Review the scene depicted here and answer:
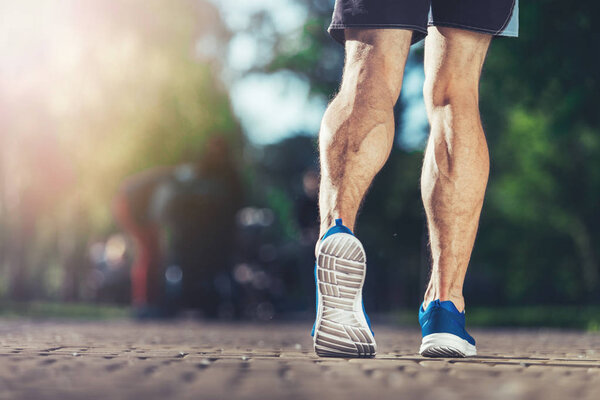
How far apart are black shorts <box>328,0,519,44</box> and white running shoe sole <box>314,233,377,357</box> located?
0.73 m

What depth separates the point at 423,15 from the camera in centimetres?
292

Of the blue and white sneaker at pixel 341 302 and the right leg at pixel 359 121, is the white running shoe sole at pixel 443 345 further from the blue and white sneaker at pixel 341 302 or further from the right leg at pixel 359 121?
the right leg at pixel 359 121

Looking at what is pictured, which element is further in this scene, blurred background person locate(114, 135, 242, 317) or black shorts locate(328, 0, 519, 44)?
blurred background person locate(114, 135, 242, 317)

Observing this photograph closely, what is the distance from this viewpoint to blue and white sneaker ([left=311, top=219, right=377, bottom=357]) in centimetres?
264

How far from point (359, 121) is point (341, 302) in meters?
0.61

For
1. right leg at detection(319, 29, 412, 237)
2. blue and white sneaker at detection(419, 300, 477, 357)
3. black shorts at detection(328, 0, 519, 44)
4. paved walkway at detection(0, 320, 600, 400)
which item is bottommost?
paved walkway at detection(0, 320, 600, 400)

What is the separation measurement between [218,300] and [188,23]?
984 cm

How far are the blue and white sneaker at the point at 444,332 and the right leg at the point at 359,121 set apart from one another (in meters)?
0.40

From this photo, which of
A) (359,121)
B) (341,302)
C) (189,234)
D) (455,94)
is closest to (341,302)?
(341,302)

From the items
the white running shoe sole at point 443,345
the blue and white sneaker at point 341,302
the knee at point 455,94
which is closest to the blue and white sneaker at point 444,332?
the white running shoe sole at point 443,345

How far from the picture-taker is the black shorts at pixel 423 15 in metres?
2.88

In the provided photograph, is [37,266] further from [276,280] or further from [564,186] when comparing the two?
[276,280]

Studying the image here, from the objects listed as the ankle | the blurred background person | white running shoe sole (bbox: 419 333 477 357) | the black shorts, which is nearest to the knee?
the black shorts

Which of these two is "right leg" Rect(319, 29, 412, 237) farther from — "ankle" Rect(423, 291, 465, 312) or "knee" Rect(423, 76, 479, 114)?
"ankle" Rect(423, 291, 465, 312)
